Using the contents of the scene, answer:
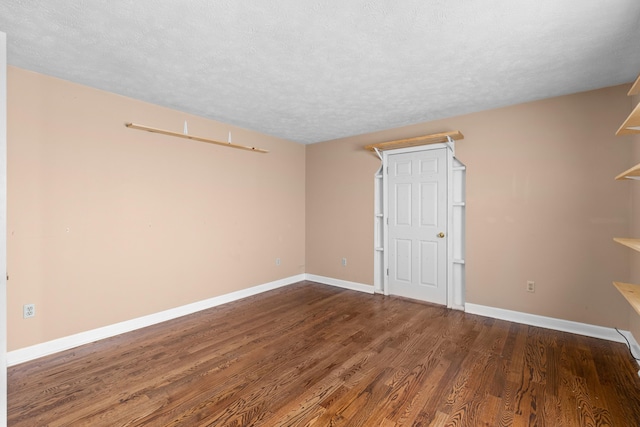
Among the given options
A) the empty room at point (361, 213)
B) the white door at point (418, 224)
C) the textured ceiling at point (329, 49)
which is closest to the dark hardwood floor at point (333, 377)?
the empty room at point (361, 213)

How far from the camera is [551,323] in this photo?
3.22 meters

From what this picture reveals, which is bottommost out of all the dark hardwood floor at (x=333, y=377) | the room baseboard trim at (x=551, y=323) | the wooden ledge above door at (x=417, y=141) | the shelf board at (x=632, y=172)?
the dark hardwood floor at (x=333, y=377)

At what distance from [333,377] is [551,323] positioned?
2.57m

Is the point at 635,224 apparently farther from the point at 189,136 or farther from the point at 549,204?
the point at 189,136

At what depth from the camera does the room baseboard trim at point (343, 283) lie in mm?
4723

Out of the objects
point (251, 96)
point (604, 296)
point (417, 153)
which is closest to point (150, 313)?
point (251, 96)

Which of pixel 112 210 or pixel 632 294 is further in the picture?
pixel 112 210

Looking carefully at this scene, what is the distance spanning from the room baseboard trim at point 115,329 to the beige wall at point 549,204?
127 inches

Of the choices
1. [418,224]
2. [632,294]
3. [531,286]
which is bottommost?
[531,286]

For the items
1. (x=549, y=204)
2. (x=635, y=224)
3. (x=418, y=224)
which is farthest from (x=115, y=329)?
(x=635, y=224)

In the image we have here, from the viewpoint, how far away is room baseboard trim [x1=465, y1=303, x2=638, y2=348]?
2.92 meters

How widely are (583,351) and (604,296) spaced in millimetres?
676

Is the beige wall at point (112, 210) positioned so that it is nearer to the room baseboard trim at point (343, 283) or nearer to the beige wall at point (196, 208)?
the beige wall at point (196, 208)

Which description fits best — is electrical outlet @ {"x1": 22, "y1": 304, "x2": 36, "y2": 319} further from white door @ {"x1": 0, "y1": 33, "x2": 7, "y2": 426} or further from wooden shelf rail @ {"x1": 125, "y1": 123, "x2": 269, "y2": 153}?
wooden shelf rail @ {"x1": 125, "y1": 123, "x2": 269, "y2": 153}
